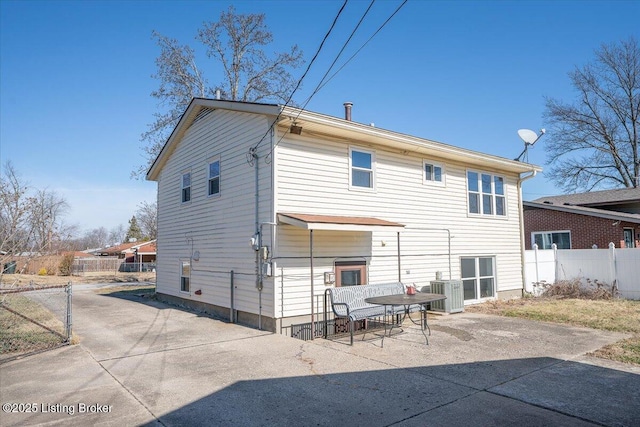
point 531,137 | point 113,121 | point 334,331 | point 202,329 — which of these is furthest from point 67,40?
point 531,137

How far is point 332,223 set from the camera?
27.7 ft

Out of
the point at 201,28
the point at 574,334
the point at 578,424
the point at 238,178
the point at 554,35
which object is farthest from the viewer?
the point at 201,28

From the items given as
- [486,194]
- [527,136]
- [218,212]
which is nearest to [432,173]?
[486,194]

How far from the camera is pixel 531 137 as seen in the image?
49.7 ft

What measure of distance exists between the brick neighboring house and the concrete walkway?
35.7 ft

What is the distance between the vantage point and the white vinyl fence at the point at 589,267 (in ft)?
44.8

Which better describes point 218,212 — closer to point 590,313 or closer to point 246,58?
point 590,313

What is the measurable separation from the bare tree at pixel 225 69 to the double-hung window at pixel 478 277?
1452 centimetres

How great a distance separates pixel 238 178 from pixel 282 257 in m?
2.65

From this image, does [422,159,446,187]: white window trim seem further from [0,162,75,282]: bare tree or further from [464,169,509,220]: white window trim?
[0,162,75,282]: bare tree

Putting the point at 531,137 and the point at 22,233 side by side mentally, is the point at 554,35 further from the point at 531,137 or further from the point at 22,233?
the point at 22,233

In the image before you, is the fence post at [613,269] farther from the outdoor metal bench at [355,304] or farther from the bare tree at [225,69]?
the bare tree at [225,69]

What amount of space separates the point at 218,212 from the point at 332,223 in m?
3.97

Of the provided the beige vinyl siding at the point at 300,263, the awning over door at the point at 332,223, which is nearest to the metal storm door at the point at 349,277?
the beige vinyl siding at the point at 300,263
